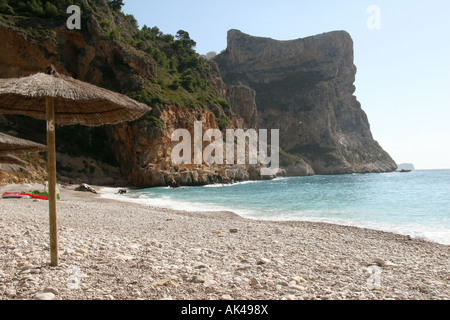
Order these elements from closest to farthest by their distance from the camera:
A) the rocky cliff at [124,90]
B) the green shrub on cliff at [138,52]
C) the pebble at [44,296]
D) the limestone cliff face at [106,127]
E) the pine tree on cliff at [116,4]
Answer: the pebble at [44,296] < the limestone cliff face at [106,127] < the rocky cliff at [124,90] < the green shrub on cliff at [138,52] < the pine tree on cliff at [116,4]

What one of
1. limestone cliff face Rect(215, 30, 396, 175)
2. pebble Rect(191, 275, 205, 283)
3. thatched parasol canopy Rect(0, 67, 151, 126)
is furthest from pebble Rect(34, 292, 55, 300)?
limestone cliff face Rect(215, 30, 396, 175)

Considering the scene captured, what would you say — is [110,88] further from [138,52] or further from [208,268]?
[208,268]

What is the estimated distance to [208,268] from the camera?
168 inches

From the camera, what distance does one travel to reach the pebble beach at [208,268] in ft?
11.0

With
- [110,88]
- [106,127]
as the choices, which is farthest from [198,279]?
[106,127]

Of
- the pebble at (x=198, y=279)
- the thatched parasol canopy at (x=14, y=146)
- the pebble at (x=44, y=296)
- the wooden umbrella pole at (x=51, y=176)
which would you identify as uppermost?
the thatched parasol canopy at (x=14, y=146)

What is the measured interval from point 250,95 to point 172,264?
266ft

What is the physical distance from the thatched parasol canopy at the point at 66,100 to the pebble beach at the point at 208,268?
2315 millimetres

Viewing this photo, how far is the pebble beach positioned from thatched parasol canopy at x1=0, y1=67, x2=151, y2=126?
231 centimetres

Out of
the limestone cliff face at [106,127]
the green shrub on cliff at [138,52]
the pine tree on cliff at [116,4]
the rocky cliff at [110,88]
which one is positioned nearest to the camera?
the limestone cliff face at [106,127]

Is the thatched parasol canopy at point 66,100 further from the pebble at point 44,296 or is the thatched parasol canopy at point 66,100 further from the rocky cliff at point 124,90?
the rocky cliff at point 124,90

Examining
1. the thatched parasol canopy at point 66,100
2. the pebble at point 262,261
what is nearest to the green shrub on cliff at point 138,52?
the thatched parasol canopy at point 66,100

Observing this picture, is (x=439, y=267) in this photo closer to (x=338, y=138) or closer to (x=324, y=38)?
(x=338, y=138)

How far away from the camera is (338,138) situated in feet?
347
